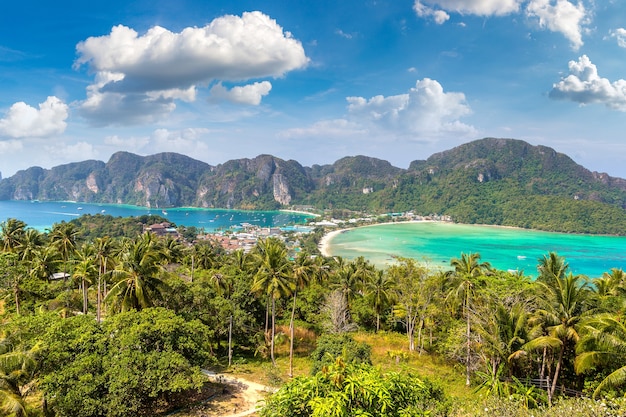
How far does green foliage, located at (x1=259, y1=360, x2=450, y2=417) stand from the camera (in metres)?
9.81

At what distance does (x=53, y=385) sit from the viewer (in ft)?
50.9

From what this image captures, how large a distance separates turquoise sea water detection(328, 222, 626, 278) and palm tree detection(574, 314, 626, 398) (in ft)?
221

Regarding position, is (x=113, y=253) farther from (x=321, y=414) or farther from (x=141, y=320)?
(x=321, y=414)

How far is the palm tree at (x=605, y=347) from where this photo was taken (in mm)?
13980

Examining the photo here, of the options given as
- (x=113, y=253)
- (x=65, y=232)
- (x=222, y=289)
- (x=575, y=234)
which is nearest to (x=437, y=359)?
(x=222, y=289)

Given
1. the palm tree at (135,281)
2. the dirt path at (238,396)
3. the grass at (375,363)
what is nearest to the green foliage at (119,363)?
the palm tree at (135,281)

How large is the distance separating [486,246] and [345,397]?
13643 centimetres

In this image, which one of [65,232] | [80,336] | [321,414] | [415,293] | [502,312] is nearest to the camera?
[321,414]

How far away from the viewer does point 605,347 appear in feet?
47.9

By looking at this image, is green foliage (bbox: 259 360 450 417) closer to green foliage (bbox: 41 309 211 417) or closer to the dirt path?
the dirt path

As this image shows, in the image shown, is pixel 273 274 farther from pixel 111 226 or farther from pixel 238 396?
pixel 111 226

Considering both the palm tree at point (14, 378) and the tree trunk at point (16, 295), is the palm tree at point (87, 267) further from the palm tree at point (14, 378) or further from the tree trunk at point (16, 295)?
the palm tree at point (14, 378)

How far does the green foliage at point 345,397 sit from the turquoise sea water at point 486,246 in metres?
74.3

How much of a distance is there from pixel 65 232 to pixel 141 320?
25541 millimetres
